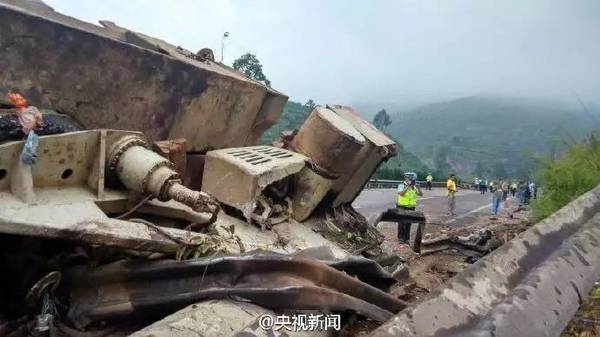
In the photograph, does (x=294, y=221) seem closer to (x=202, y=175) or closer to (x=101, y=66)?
(x=202, y=175)

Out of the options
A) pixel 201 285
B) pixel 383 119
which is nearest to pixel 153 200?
pixel 201 285

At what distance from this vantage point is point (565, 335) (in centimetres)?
219

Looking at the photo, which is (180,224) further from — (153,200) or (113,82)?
(113,82)

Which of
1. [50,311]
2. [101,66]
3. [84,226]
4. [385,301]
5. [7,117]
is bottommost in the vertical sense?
[50,311]

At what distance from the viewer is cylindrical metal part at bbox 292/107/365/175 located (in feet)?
17.8

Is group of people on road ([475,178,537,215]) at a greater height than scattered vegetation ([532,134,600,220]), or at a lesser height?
lesser

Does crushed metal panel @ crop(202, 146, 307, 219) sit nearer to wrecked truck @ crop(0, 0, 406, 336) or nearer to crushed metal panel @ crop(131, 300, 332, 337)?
wrecked truck @ crop(0, 0, 406, 336)

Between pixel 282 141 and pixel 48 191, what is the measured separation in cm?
319

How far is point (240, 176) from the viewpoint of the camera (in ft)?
14.3

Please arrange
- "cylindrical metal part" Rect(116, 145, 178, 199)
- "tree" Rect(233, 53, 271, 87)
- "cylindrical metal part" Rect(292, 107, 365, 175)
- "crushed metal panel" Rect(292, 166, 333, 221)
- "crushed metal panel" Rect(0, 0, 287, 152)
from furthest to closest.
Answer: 1. "tree" Rect(233, 53, 271, 87)
2. "cylindrical metal part" Rect(292, 107, 365, 175)
3. "crushed metal panel" Rect(292, 166, 333, 221)
4. "crushed metal panel" Rect(0, 0, 287, 152)
5. "cylindrical metal part" Rect(116, 145, 178, 199)

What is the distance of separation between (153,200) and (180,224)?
0.88 ft

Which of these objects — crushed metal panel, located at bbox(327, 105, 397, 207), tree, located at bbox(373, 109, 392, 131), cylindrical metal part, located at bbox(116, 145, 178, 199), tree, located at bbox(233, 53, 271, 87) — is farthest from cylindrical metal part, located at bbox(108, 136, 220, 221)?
tree, located at bbox(373, 109, 392, 131)

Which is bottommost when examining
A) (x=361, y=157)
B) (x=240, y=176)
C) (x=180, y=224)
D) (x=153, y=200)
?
(x=180, y=224)

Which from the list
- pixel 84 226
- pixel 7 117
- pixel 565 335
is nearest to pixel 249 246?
pixel 84 226
